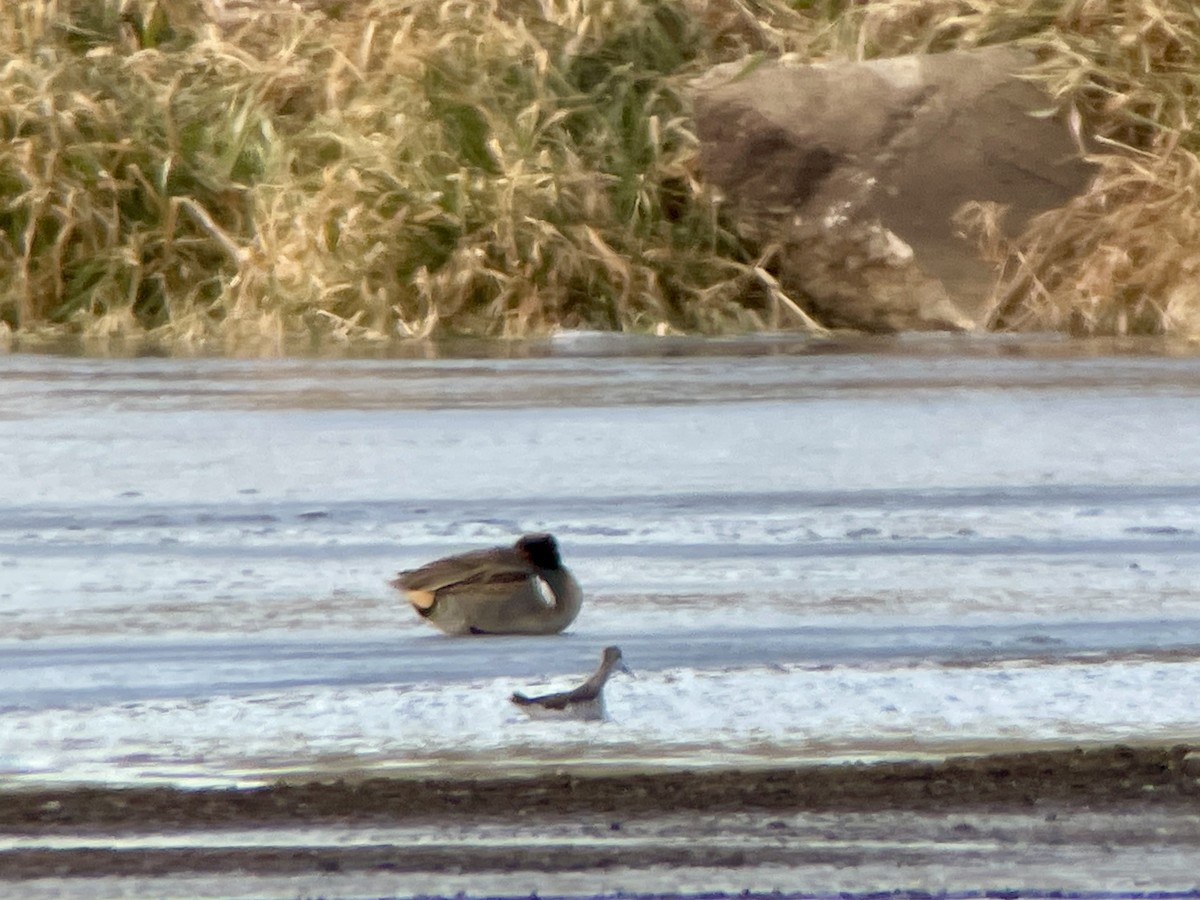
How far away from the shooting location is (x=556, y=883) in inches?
95.2

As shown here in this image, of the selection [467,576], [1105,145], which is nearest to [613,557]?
[467,576]

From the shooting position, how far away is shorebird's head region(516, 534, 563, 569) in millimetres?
3873

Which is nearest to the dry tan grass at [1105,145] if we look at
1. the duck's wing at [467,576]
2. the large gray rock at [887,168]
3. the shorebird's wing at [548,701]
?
the large gray rock at [887,168]

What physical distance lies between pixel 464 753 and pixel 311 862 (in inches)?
21.6

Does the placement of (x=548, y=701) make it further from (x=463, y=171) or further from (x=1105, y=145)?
(x=1105, y=145)

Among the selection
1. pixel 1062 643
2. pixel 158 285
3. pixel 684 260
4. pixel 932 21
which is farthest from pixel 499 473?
pixel 932 21

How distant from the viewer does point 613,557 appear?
4738mm

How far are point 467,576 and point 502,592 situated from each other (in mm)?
70

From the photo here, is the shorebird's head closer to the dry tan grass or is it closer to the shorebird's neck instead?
the shorebird's neck

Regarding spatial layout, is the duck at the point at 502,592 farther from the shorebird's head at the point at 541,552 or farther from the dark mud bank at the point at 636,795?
the dark mud bank at the point at 636,795

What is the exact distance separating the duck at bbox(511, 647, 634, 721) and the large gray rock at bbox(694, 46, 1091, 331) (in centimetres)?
726

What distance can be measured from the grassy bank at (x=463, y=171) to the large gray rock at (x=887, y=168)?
0.57 feet

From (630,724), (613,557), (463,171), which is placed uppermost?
(463,171)

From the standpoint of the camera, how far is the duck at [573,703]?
321cm
